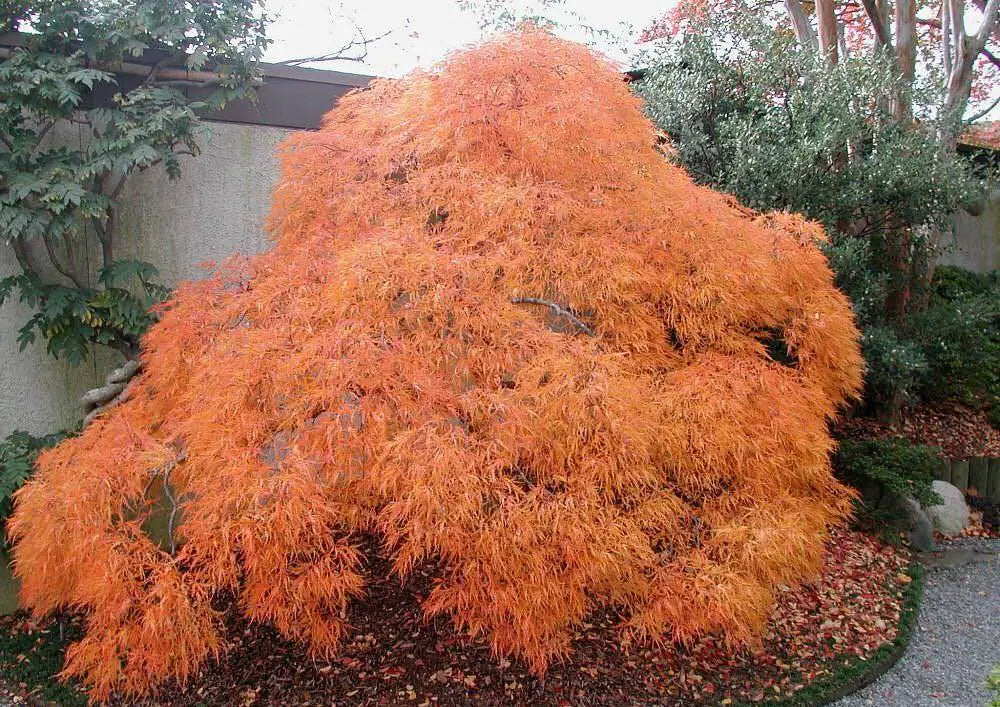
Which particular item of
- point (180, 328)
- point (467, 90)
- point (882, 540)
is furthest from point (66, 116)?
point (882, 540)

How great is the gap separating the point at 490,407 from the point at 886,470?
3.09 m

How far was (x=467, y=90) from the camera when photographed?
8.84 feet

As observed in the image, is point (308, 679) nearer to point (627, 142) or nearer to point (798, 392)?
point (798, 392)

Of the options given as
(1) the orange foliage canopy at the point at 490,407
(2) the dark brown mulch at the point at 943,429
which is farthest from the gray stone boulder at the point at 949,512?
(1) the orange foliage canopy at the point at 490,407

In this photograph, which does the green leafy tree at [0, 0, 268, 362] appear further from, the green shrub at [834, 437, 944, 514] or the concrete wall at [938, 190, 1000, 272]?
the concrete wall at [938, 190, 1000, 272]

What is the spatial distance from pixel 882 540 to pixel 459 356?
3.34 m

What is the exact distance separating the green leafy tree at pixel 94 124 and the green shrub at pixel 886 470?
3.90 m

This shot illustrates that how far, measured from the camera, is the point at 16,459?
3.17 metres

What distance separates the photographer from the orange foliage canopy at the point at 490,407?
2.10 metres

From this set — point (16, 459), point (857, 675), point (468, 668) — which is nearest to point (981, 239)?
point (857, 675)

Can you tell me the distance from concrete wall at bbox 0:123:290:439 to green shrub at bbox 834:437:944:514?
3.62m

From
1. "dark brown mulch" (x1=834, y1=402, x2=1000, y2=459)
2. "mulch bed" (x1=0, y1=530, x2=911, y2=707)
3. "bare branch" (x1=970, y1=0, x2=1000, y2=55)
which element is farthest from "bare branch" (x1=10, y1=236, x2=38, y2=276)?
"bare branch" (x1=970, y1=0, x2=1000, y2=55)

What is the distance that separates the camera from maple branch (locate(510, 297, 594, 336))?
2471 mm

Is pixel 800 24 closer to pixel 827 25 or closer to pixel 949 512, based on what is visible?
pixel 827 25
